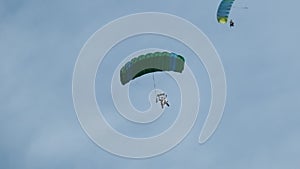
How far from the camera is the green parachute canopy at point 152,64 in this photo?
46.4 meters

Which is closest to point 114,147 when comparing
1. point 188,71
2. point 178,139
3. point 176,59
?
point 178,139

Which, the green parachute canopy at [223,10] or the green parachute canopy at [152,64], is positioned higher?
the green parachute canopy at [223,10]

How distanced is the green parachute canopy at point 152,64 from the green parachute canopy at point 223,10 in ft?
23.6

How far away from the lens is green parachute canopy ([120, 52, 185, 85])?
46.4 m

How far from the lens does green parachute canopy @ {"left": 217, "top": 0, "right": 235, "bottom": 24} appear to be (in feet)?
163

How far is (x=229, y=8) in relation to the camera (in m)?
50.4

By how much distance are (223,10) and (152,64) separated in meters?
9.34

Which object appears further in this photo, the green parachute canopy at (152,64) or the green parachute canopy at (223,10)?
the green parachute canopy at (223,10)

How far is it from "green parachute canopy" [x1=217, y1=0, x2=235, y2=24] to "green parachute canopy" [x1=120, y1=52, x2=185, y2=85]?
23.6ft

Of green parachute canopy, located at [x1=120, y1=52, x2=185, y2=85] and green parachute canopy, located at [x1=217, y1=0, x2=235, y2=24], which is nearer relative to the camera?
green parachute canopy, located at [x1=120, y1=52, x2=185, y2=85]

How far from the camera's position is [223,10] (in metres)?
50.6

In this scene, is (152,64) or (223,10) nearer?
(152,64)

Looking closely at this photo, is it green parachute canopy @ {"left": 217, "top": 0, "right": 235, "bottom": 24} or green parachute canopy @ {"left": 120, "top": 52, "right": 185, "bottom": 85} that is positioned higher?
green parachute canopy @ {"left": 217, "top": 0, "right": 235, "bottom": 24}

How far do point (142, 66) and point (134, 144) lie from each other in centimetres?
1315
